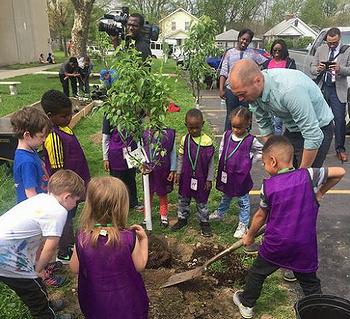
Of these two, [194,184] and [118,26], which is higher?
[118,26]

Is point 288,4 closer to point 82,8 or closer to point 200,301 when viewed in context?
point 82,8

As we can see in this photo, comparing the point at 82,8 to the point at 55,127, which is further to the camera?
the point at 82,8

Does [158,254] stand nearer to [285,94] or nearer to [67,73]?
[285,94]

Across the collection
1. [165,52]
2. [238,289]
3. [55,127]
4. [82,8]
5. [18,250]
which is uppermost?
[82,8]

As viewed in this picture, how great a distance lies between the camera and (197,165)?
3.73 meters

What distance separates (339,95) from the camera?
583cm

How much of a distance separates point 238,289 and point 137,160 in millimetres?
1407

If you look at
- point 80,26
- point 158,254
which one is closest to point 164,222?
point 158,254

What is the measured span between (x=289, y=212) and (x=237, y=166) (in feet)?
4.49

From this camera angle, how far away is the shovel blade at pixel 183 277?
3027mm

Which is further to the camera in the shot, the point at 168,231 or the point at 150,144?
the point at 168,231

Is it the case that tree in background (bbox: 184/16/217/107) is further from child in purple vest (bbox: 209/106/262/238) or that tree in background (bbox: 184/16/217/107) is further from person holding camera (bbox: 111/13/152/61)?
child in purple vest (bbox: 209/106/262/238)

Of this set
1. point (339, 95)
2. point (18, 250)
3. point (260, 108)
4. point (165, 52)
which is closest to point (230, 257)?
point (260, 108)

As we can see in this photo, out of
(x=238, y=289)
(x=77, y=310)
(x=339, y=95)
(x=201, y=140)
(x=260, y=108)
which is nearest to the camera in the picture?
(x=77, y=310)
